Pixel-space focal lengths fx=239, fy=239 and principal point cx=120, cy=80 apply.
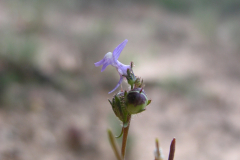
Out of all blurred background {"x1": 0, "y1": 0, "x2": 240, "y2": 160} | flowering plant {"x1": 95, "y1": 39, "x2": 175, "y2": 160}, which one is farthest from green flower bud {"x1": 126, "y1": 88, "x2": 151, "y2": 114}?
blurred background {"x1": 0, "y1": 0, "x2": 240, "y2": 160}

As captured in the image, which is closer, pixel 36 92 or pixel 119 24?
pixel 36 92

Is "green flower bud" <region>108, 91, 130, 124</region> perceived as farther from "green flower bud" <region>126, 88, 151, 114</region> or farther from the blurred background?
the blurred background

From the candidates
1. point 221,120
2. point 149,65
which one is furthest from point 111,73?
point 221,120

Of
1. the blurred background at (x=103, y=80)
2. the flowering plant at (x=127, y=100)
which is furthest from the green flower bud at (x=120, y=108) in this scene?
the blurred background at (x=103, y=80)

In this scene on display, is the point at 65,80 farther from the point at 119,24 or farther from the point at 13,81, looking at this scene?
the point at 119,24

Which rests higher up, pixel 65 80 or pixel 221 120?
pixel 65 80

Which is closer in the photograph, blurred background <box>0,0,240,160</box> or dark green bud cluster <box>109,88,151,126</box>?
dark green bud cluster <box>109,88,151,126</box>
